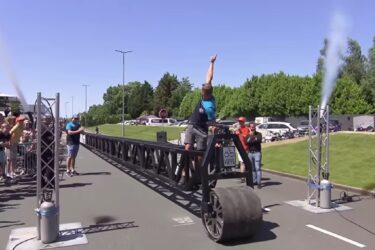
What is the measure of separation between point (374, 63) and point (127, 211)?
74555 millimetres

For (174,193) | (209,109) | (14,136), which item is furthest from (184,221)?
(14,136)

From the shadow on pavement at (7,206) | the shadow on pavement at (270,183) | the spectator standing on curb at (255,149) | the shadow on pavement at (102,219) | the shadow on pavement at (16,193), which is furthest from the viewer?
the shadow on pavement at (270,183)

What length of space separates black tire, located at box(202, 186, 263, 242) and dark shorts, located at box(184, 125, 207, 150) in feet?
5.37

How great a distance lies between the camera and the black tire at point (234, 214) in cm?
647

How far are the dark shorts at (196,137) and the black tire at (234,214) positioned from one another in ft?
5.37

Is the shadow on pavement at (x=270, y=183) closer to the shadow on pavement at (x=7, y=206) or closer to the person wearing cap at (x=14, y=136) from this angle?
the shadow on pavement at (x=7, y=206)

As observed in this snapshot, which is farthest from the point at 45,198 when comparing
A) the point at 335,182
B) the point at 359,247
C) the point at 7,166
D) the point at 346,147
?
the point at 346,147

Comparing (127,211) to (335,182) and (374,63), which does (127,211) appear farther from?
(374,63)

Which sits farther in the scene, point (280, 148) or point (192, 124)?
point (280, 148)

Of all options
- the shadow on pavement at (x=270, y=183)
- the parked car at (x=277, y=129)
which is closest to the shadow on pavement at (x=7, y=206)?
the shadow on pavement at (x=270, y=183)

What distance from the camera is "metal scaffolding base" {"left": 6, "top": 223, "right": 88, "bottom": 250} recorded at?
6.62 meters

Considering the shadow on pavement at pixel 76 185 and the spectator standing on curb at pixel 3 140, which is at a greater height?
the spectator standing on curb at pixel 3 140

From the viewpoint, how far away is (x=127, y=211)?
907cm

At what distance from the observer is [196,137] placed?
8594 millimetres
